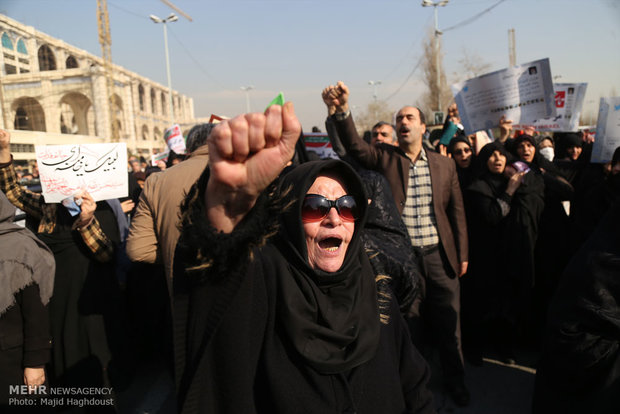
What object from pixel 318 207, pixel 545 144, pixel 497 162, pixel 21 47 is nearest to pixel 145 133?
pixel 21 47

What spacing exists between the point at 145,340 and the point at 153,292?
55 centimetres

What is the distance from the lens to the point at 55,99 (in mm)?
57969

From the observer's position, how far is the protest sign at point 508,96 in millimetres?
4680

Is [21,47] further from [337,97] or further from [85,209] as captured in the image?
[337,97]

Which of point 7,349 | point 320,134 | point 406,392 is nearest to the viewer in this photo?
point 406,392

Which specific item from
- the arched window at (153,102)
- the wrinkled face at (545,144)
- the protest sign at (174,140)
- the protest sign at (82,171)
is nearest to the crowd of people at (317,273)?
the protest sign at (82,171)

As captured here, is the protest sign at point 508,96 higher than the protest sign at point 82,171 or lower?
higher

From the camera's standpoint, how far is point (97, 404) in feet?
10.1

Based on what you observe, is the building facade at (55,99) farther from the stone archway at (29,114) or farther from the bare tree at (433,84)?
the bare tree at (433,84)

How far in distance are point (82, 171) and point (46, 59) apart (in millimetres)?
85857

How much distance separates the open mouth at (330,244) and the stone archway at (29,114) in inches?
2663

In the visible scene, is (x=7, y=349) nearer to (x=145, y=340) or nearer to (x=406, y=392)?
(x=145, y=340)

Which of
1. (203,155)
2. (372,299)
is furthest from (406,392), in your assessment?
(203,155)

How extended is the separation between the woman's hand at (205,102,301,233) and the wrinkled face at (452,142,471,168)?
4.45m
